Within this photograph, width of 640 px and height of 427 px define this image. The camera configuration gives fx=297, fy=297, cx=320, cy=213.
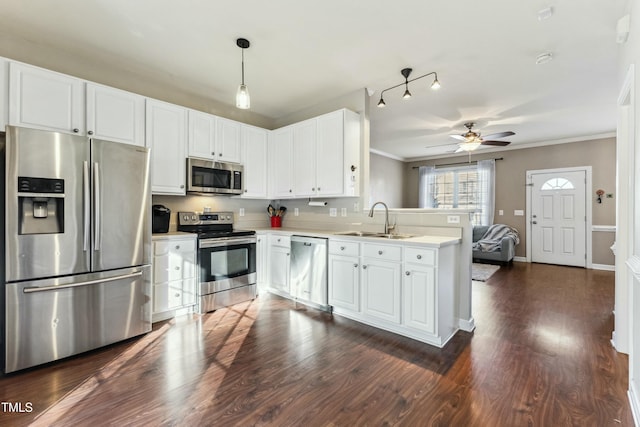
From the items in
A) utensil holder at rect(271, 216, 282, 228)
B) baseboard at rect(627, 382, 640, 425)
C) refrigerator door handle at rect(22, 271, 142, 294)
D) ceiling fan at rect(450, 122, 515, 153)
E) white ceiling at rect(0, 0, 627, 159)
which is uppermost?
white ceiling at rect(0, 0, 627, 159)

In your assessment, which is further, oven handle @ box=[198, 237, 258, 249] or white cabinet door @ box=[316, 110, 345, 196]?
white cabinet door @ box=[316, 110, 345, 196]

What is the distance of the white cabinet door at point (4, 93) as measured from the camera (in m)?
2.28

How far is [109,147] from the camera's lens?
246cm

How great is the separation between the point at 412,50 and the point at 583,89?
2.50 metres

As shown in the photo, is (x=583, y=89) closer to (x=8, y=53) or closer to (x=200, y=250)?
(x=200, y=250)

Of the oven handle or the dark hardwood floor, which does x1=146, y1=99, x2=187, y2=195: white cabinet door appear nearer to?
the oven handle

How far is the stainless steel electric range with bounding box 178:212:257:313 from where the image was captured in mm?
3240

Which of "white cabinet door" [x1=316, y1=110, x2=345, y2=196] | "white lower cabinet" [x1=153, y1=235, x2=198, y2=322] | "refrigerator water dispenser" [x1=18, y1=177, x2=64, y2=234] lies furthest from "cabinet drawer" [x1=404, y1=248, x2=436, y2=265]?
"refrigerator water dispenser" [x1=18, y1=177, x2=64, y2=234]

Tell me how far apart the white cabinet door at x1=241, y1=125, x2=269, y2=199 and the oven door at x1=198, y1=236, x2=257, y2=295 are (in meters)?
0.78

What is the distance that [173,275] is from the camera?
3072 millimetres

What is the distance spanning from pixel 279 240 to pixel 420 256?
1886mm

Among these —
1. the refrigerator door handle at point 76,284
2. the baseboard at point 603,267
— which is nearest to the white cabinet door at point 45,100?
the refrigerator door handle at point 76,284

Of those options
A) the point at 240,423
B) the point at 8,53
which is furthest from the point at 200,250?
the point at 8,53

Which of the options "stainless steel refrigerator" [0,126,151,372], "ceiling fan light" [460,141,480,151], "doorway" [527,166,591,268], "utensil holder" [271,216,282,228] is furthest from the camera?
"doorway" [527,166,591,268]
